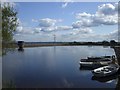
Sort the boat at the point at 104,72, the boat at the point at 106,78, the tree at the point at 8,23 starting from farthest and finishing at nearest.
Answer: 1. the boat at the point at 104,72
2. the boat at the point at 106,78
3. the tree at the point at 8,23

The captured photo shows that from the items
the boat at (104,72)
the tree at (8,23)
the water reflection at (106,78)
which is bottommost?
the water reflection at (106,78)

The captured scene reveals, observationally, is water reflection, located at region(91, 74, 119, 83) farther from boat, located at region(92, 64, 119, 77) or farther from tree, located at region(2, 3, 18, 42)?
tree, located at region(2, 3, 18, 42)

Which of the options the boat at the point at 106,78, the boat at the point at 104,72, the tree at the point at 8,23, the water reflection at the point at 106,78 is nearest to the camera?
the tree at the point at 8,23

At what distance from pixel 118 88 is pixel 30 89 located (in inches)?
320

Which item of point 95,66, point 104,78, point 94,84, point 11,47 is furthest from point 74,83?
point 11,47

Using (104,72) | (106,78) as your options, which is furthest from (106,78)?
(104,72)

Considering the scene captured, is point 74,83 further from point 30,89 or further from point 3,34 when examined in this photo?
point 3,34

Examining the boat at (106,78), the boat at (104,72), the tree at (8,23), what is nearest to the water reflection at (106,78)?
the boat at (106,78)

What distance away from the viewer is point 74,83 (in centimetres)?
2653

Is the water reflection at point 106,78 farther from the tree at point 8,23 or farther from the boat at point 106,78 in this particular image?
the tree at point 8,23

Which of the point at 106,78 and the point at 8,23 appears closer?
the point at 8,23

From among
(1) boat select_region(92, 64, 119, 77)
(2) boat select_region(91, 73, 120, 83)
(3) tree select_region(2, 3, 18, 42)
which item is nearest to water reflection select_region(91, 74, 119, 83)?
(2) boat select_region(91, 73, 120, 83)

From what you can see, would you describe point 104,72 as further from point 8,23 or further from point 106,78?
point 8,23

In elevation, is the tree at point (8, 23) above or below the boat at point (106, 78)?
above
